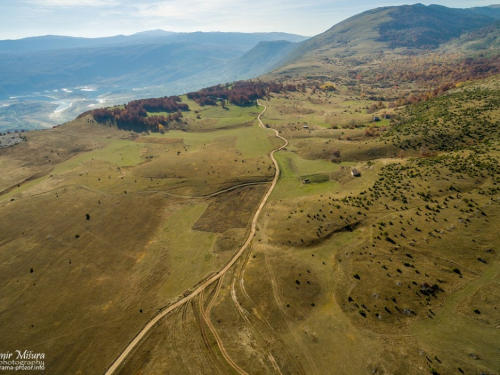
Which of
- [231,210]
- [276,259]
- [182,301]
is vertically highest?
[276,259]

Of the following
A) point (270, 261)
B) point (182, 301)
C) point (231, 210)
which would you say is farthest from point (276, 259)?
point (231, 210)

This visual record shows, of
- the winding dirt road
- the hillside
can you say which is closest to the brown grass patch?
the hillside

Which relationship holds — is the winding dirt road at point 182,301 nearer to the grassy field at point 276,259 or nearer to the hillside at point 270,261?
the hillside at point 270,261

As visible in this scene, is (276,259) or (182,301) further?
(276,259)

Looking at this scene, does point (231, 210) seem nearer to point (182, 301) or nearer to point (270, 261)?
point (270, 261)

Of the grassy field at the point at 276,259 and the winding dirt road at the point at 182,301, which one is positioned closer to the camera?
the grassy field at the point at 276,259

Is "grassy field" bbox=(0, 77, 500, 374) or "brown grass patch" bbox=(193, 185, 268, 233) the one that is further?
Result: "brown grass patch" bbox=(193, 185, 268, 233)

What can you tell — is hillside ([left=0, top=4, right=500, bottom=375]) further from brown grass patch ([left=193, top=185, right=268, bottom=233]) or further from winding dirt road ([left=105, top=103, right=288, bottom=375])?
brown grass patch ([left=193, top=185, right=268, bottom=233])

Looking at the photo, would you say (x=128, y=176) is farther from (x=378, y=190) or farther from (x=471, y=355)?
(x=471, y=355)

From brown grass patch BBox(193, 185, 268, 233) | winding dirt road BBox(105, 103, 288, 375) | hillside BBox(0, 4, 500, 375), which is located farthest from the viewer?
brown grass patch BBox(193, 185, 268, 233)

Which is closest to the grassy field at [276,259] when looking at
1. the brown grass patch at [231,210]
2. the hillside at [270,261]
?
the hillside at [270,261]

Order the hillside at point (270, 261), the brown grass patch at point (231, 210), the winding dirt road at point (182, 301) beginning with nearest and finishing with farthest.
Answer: the hillside at point (270, 261), the winding dirt road at point (182, 301), the brown grass patch at point (231, 210)
